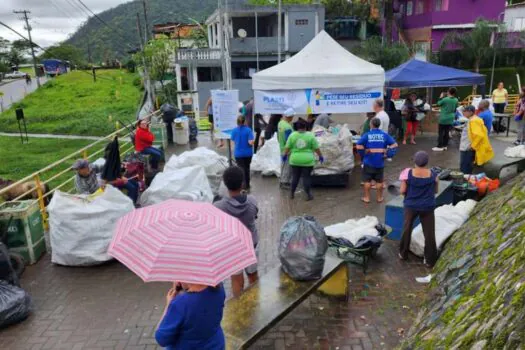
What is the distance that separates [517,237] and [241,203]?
264 cm

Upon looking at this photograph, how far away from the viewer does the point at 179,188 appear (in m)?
7.13

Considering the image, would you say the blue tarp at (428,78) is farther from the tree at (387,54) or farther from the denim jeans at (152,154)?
the tree at (387,54)

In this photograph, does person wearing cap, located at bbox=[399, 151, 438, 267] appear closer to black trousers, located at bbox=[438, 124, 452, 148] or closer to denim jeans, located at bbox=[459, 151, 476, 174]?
denim jeans, located at bbox=[459, 151, 476, 174]

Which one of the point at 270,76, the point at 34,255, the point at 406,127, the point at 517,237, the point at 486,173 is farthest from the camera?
the point at 406,127

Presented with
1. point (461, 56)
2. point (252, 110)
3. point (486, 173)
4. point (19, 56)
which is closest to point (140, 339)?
point (486, 173)

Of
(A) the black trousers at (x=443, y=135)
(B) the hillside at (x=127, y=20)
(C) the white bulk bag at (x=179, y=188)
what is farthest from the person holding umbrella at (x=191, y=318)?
(B) the hillside at (x=127, y=20)

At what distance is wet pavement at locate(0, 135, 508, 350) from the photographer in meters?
4.42

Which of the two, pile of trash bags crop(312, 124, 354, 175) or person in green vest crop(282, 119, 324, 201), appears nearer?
person in green vest crop(282, 119, 324, 201)

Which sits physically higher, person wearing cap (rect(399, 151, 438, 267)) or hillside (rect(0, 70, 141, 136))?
person wearing cap (rect(399, 151, 438, 267))

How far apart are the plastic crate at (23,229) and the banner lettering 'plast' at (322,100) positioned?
20.7 ft

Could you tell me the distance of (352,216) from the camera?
7746 millimetres

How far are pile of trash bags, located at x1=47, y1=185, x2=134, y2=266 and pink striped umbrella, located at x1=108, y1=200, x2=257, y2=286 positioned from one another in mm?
3026

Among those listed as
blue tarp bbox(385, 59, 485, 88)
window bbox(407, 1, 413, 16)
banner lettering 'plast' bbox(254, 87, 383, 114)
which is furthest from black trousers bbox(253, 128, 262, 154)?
window bbox(407, 1, 413, 16)

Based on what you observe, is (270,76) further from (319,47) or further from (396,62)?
(396,62)
